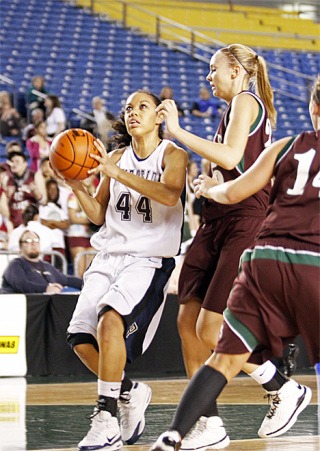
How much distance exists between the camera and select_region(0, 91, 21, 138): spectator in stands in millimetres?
14336

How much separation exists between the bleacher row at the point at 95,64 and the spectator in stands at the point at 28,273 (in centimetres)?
761

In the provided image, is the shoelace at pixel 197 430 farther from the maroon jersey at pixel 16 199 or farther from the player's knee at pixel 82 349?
the maroon jersey at pixel 16 199

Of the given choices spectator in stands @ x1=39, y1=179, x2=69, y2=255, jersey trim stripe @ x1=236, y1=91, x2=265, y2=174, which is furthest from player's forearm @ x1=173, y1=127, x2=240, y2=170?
spectator in stands @ x1=39, y1=179, x2=69, y2=255

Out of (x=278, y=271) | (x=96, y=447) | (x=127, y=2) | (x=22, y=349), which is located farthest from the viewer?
(x=127, y=2)

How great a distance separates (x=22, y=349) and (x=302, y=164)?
568 cm

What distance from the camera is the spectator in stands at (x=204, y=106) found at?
18.2 metres

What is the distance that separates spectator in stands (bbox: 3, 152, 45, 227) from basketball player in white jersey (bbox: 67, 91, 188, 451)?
17.8 feet

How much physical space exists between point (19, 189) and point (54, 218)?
504 millimetres

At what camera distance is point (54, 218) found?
11.0 metres

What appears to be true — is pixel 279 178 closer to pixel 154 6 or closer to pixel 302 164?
pixel 302 164

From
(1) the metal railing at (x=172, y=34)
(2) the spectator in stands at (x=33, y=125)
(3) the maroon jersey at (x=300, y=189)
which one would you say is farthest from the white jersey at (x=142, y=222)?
(1) the metal railing at (x=172, y=34)

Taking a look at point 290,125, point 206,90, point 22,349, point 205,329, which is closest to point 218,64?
point 205,329

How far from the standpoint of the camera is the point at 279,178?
12.8 feet

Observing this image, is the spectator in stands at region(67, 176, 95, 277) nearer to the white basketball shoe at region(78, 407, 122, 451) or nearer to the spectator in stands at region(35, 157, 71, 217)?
the spectator in stands at region(35, 157, 71, 217)
